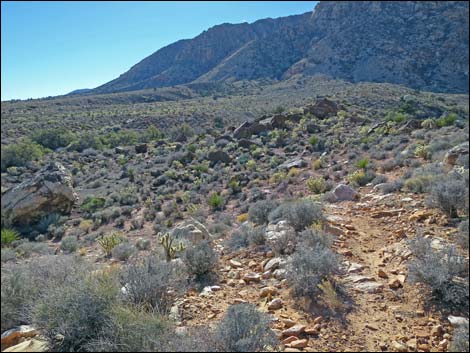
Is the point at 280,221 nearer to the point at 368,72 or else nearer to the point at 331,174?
the point at 331,174

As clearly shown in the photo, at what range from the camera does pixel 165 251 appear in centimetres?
681

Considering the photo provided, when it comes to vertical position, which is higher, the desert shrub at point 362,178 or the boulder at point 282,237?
the boulder at point 282,237

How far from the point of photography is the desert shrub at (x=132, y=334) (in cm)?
326

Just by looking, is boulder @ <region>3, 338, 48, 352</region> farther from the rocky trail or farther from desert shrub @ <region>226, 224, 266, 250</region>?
desert shrub @ <region>226, 224, 266, 250</region>

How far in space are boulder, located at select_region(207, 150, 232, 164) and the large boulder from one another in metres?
9.37

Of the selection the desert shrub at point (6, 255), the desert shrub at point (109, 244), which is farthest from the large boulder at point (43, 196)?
the desert shrub at point (6, 255)

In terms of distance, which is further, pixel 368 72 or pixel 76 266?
pixel 368 72

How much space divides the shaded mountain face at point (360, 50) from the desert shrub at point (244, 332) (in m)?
64.9

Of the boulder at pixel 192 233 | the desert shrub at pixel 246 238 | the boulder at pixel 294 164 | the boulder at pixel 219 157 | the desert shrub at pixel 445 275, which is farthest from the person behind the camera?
the boulder at pixel 219 157

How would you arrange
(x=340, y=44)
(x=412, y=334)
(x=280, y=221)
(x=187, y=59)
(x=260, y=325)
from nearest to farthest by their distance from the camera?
(x=260, y=325) < (x=412, y=334) < (x=280, y=221) < (x=340, y=44) < (x=187, y=59)

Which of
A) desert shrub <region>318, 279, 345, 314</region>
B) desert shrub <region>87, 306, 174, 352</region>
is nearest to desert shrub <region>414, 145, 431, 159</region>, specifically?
desert shrub <region>318, 279, 345, 314</region>

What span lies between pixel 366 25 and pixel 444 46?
1781 centimetres

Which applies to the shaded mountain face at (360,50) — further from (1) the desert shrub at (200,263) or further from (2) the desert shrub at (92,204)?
(1) the desert shrub at (200,263)

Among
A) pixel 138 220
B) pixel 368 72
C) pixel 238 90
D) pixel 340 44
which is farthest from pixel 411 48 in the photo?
pixel 138 220
